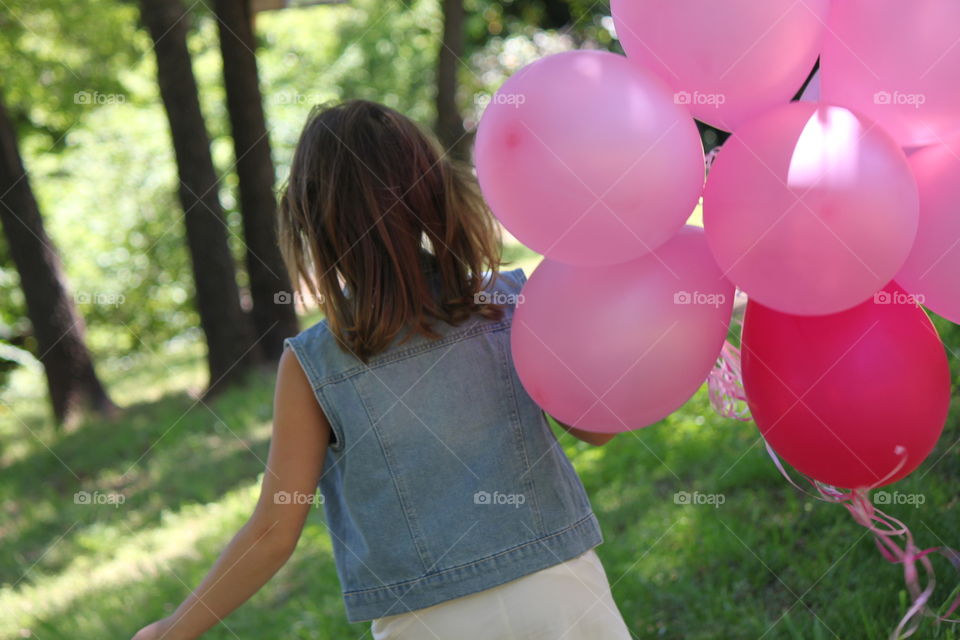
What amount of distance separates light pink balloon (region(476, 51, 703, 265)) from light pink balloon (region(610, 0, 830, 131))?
0.09 metres

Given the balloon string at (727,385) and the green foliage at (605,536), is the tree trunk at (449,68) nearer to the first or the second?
the green foliage at (605,536)

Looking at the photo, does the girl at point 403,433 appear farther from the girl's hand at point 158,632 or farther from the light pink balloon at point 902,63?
the light pink balloon at point 902,63

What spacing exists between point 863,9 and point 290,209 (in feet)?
3.33

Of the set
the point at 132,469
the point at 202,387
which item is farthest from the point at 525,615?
the point at 202,387

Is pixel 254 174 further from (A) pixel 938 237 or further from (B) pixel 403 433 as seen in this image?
(A) pixel 938 237

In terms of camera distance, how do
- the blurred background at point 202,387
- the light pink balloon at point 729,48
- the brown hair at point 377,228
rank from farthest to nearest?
the blurred background at point 202,387 < the brown hair at point 377,228 < the light pink balloon at point 729,48

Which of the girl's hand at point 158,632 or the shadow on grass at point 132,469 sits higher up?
the girl's hand at point 158,632

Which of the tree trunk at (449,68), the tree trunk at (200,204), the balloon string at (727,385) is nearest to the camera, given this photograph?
the balloon string at (727,385)

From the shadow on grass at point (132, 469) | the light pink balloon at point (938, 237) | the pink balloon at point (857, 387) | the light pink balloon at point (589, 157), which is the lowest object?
the shadow on grass at point (132, 469)

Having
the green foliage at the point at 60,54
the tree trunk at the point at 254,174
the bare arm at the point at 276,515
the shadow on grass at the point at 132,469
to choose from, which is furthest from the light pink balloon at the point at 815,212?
the green foliage at the point at 60,54

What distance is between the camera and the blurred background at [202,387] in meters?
2.72

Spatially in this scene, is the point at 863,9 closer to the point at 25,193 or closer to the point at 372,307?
the point at 372,307

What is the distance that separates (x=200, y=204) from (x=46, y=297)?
5.35 feet

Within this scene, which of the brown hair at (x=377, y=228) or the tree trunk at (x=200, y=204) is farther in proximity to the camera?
the tree trunk at (x=200, y=204)
